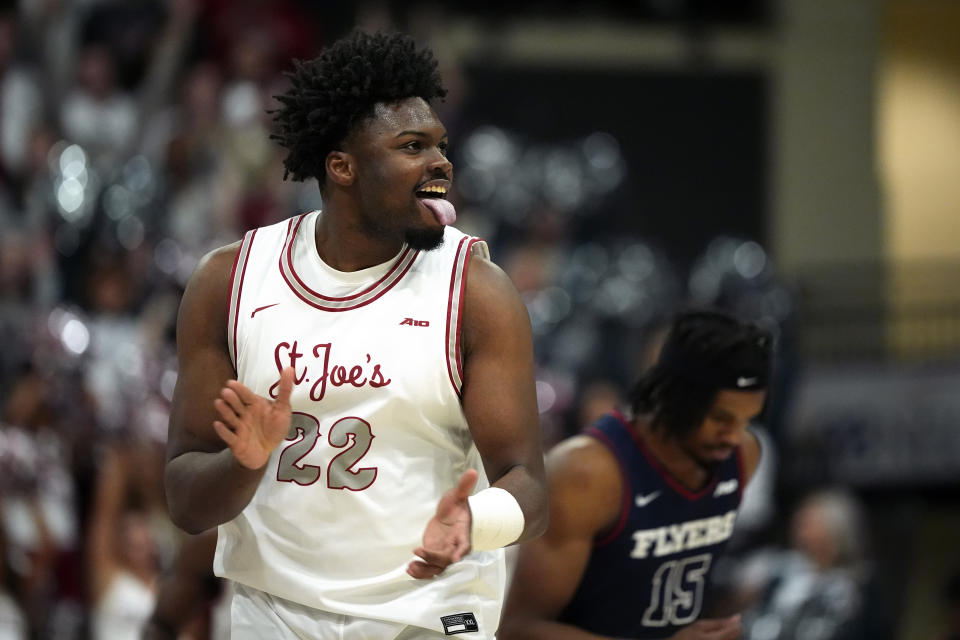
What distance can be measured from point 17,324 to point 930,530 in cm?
977

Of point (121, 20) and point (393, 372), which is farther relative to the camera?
point (121, 20)

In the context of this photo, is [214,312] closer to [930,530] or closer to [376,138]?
[376,138]

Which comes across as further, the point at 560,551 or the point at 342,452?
the point at 560,551

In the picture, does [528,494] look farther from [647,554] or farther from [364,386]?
[647,554]

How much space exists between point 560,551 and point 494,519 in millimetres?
1150

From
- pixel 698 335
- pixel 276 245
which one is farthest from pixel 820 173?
pixel 276 245

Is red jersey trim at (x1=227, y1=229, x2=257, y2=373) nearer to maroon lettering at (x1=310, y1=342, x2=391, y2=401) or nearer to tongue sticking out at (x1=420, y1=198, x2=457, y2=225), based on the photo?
maroon lettering at (x1=310, y1=342, x2=391, y2=401)

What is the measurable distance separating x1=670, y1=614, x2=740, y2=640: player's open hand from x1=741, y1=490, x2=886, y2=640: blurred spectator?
3.81 metres

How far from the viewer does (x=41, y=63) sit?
1018cm

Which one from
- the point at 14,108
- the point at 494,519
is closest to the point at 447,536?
the point at 494,519

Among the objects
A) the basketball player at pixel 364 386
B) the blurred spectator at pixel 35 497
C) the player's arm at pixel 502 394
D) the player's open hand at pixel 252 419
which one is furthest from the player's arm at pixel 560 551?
the blurred spectator at pixel 35 497

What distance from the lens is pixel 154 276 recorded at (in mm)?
8484

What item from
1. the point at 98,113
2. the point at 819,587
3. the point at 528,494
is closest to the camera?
the point at 528,494

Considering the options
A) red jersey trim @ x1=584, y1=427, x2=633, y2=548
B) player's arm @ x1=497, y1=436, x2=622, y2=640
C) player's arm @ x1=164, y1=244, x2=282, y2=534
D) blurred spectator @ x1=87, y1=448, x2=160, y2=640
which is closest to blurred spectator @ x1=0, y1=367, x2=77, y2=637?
Result: blurred spectator @ x1=87, y1=448, x2=160, y2=640
